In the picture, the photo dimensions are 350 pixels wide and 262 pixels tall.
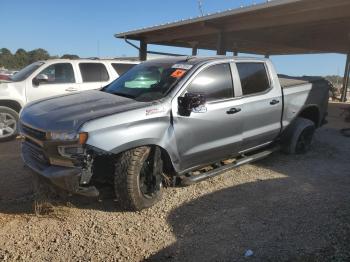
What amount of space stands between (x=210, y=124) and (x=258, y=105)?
3.65 ft

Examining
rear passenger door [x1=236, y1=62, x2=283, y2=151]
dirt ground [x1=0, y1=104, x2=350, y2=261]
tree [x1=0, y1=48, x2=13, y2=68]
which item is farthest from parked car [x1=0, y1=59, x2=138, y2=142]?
tree [x1=0, y1=48, x2=13, y2=68]

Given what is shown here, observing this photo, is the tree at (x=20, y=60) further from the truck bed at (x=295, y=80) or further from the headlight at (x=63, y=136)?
the headlight at (x=63, y=136)

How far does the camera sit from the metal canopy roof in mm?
11297

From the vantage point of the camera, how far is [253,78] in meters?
5.45

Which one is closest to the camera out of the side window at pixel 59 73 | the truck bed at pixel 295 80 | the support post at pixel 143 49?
the truck bed at pixel 295 80

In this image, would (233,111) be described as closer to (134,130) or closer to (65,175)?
(134,130)

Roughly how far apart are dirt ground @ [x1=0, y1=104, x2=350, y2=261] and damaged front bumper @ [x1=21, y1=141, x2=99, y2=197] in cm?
42

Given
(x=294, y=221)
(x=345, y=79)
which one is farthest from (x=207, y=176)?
(x=345, y=79)

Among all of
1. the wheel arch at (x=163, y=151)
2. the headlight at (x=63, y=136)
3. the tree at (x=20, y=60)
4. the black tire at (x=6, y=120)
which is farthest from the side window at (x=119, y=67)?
the tree at (x=20, y=60)

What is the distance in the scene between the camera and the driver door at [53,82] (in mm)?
7949

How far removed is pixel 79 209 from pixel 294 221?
95.0 inches

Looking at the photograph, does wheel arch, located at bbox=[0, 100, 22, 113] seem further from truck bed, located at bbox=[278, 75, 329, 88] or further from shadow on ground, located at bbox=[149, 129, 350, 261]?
truck bed, located at bbox=[278, 75, 329, 88]

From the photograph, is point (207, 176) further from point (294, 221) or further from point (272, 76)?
point (272, 76)

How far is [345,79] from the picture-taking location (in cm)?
2025
